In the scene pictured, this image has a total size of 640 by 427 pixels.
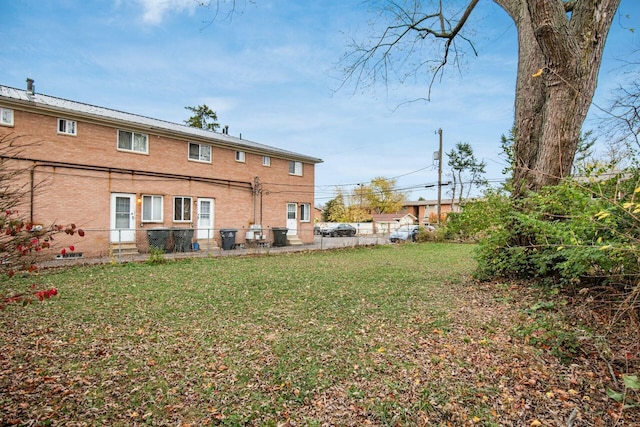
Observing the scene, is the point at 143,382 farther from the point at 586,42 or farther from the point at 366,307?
the point at 586,42

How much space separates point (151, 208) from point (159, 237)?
175cm

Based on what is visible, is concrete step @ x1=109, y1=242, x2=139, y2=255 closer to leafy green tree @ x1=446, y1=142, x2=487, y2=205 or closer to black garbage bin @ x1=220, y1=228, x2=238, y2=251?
black garbage bin @ x1=220, y1=228, x2=238, y2=251

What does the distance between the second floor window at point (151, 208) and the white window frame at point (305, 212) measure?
335 inches

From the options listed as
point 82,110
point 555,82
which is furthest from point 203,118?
point 555,82

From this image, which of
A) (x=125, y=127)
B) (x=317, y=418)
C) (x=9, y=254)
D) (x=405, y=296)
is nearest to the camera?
(x=9, y=254)

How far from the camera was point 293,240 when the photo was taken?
19.4 meters

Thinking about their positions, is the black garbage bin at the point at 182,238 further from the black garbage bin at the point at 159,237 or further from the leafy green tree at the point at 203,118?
→ the leafy green tree at the point at 203,118

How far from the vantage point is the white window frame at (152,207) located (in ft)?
46.9

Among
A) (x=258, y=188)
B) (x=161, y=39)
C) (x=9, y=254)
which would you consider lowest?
(x=9, y=254)

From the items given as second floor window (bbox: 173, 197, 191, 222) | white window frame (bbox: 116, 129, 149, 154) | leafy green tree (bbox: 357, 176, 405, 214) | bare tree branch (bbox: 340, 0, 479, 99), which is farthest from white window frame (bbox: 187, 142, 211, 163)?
leafy green tree (bbox: 357, 176, 405, 214)

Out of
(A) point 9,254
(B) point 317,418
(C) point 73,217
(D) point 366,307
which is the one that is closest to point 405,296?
(D) point 366,307

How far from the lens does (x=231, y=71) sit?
12727 millimetres

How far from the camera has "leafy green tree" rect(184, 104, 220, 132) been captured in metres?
35.0

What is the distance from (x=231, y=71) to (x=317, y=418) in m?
13.0
